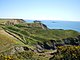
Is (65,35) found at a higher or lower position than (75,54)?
lower

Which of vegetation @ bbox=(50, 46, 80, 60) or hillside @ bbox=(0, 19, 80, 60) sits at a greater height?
vegetation @ bbox=(50, 46, 80, 60)

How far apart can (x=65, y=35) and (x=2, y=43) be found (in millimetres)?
55672

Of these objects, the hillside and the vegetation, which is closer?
the vegetation

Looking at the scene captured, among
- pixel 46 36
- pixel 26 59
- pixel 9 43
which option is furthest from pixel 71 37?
pixel 26 59

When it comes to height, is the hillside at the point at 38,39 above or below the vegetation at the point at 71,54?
below

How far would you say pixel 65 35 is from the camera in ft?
447

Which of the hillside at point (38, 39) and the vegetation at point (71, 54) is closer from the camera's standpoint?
the vegetation at point (71, 54)

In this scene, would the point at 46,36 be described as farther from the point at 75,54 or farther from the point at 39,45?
the point at 75,54

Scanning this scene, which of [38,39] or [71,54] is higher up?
[71,54]

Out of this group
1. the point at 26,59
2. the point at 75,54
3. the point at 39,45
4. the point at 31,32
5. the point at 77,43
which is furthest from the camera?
the point at 31,32

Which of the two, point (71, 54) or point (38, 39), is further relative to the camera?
point (38, 39)

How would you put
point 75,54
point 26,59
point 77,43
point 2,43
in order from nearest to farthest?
point 75,54 < point 26,59 < point 2,43 < point 77,43

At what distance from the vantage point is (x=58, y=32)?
143625 millimetres

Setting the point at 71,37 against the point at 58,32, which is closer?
the point at 71,37
